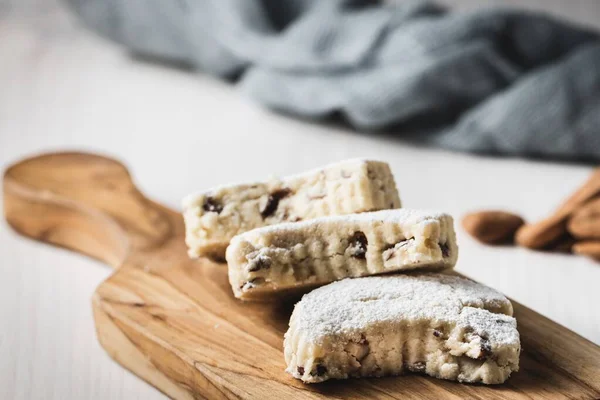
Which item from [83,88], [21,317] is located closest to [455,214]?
[21,317]

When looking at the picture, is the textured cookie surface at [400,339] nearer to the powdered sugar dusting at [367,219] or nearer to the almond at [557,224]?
the powdered sugar dusting at [367,219]

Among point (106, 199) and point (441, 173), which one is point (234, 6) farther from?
point (106, 199)

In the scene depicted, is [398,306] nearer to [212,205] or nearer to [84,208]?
[212,205]

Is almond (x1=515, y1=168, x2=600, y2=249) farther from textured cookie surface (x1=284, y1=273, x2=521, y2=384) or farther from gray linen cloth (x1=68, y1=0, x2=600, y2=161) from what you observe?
textured cookie surface (x1=284, y1=273, x2=521, y2=384)

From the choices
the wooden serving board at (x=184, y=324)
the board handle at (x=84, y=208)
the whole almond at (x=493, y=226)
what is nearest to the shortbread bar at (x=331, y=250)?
the wooden serving board at (x=184, y=324)

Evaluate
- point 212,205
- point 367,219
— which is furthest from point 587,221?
point 212,205

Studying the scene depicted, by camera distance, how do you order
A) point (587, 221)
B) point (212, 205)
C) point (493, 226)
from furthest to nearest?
point (493, 226) → point (587, 221) → point (212, 205)
